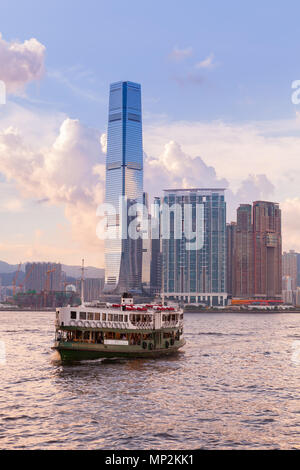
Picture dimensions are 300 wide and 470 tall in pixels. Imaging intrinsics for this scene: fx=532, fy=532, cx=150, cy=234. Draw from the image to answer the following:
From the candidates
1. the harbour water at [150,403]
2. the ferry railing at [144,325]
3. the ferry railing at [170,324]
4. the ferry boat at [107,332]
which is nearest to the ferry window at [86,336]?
the ferry boat at [107,332]

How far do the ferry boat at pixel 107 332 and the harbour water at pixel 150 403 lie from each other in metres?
1.53

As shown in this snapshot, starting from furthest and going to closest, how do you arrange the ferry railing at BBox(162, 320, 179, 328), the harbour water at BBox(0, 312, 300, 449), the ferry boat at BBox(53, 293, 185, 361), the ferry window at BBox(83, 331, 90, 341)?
the ferry railing at BBox(162, 320, 179, 328), the ferry window at BBox(83, 331, 90, 341), the ferry boat at BBox(53, 293, 185, 361), the harbour water at BBox(0, 312, 300, 449)

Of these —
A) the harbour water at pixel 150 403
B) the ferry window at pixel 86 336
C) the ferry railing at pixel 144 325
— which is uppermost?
the ferry railing at pixel 144 325

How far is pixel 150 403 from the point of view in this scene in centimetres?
4494

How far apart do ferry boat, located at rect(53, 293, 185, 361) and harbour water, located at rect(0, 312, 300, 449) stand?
1.53m

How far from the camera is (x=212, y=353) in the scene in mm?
83938

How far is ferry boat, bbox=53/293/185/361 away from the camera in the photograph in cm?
6406

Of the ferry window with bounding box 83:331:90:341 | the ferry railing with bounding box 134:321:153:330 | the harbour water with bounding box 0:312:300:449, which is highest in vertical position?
the ferry railing with bounding box 134:321:153:330

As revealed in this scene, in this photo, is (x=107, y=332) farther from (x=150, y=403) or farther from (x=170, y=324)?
(x=150, y=403)

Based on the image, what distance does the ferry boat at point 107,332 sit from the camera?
64062 mm

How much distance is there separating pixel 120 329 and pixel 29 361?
14.0 m

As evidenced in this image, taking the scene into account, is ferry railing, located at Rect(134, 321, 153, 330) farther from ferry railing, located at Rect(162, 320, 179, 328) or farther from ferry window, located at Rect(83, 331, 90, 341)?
ferry window, located at Rect(83, 331, 90, 341)

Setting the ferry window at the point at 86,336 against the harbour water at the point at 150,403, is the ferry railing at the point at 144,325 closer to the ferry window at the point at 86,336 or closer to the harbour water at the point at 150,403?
the harbour water at the point at 150,403

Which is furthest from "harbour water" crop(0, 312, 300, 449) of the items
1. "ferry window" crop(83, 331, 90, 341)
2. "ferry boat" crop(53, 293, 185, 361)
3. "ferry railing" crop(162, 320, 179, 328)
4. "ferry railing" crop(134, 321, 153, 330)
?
"ferry railing" crop(162, 320, 179, 328)
